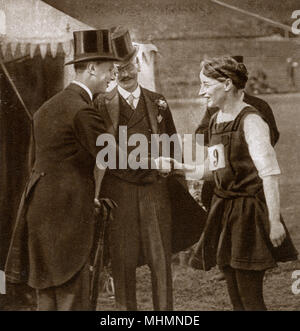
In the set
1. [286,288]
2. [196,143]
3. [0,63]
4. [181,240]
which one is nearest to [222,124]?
[196,143]

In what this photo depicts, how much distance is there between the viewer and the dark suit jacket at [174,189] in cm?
539

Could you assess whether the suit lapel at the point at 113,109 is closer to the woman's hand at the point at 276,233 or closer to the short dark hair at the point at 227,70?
the short dark hair at the point at 227,70

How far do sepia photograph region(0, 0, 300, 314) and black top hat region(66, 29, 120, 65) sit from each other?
11 millimetres

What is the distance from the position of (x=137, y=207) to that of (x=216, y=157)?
29.8 inches

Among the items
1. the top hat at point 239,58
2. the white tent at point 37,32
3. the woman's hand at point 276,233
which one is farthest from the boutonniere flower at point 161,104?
the woman's hand at point 276,233

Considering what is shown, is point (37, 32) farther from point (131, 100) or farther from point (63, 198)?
point (63, 198)

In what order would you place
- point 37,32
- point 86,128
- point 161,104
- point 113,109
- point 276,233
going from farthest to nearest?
1. point 37,32
2. point 161,104
3. point 113,109
4. point 276,233
5. point 86,128

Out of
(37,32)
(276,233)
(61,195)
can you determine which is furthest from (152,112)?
(276,233)

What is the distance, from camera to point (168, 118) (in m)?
5.50

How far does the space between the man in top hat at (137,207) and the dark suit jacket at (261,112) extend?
32 cm

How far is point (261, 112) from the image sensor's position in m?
5.43

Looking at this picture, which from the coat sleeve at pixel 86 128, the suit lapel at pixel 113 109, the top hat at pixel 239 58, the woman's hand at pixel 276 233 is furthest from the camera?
the top hat at pixel 239 58

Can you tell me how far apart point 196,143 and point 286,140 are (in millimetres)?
749
